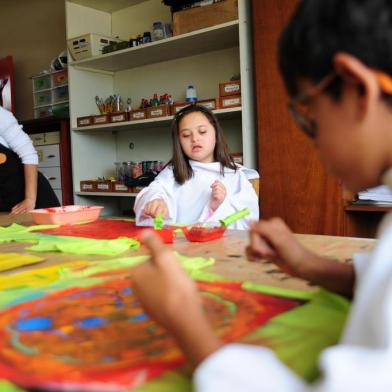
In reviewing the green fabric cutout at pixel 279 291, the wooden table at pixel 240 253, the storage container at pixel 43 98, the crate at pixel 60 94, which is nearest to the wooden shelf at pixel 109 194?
the crate at pixel 60 94

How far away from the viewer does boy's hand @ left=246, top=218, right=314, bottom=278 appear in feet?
1.99

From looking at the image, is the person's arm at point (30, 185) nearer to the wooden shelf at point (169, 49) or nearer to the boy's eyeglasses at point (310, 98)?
the wooden shelf at point (169, 49)

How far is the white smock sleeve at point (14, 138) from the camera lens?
1.89 metres

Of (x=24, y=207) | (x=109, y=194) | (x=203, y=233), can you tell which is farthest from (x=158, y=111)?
(x=203, y=233)

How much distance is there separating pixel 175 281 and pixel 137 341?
0.10 m

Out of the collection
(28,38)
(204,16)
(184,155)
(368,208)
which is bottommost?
(368,208)

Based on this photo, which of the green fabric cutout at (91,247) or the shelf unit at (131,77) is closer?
the green fabric cutout at (91,247)

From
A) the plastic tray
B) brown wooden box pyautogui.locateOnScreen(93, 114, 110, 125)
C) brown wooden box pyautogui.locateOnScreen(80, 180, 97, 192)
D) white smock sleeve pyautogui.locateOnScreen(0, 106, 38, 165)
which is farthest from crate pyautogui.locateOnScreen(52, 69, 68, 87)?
the plastic tray

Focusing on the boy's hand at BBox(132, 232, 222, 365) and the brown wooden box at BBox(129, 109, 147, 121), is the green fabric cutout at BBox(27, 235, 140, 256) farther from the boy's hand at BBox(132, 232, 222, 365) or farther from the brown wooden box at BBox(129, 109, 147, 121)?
the brown wooden box at BBox(129, 109, 147, 121)

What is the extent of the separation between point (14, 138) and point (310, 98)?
1.73m

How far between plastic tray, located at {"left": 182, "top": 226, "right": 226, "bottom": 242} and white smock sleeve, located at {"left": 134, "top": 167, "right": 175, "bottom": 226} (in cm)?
29

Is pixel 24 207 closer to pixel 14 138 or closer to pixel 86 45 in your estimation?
pixel 14 138

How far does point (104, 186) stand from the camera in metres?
2.83

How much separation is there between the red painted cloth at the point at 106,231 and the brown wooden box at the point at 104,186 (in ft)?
4.55
